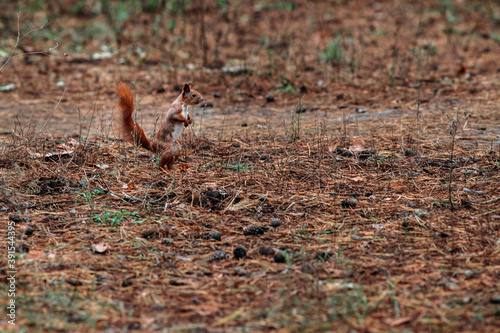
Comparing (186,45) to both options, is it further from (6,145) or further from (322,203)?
(322,203)

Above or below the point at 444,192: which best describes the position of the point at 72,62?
above

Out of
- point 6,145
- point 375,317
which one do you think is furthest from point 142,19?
point 375,317

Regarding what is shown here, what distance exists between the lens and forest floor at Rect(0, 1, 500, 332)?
7.89ft

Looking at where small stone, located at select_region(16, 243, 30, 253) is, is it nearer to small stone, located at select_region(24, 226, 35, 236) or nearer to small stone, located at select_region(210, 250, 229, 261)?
small stone, located at select_region(24, 226, 35, 236)

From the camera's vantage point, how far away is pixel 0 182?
3.67 metres

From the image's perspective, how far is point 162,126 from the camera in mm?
4145

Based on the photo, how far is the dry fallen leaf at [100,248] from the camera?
294 cm

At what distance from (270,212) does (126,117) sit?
1.39m

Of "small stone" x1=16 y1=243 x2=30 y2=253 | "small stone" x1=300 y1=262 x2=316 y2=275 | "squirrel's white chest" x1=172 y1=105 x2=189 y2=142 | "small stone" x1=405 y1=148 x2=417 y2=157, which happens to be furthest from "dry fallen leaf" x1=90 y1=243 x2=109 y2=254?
"small stone" x1=405 y1=148 x2=417 y2=157

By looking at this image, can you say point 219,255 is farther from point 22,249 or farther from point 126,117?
point 126,117

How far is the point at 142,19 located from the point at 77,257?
832cm

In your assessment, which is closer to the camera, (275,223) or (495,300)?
(495,300)

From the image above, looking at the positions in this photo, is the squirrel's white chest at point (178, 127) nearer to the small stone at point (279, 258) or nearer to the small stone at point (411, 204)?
the small stone at point (279, 258)

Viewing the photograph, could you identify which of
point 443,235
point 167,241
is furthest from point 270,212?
point 443,235
